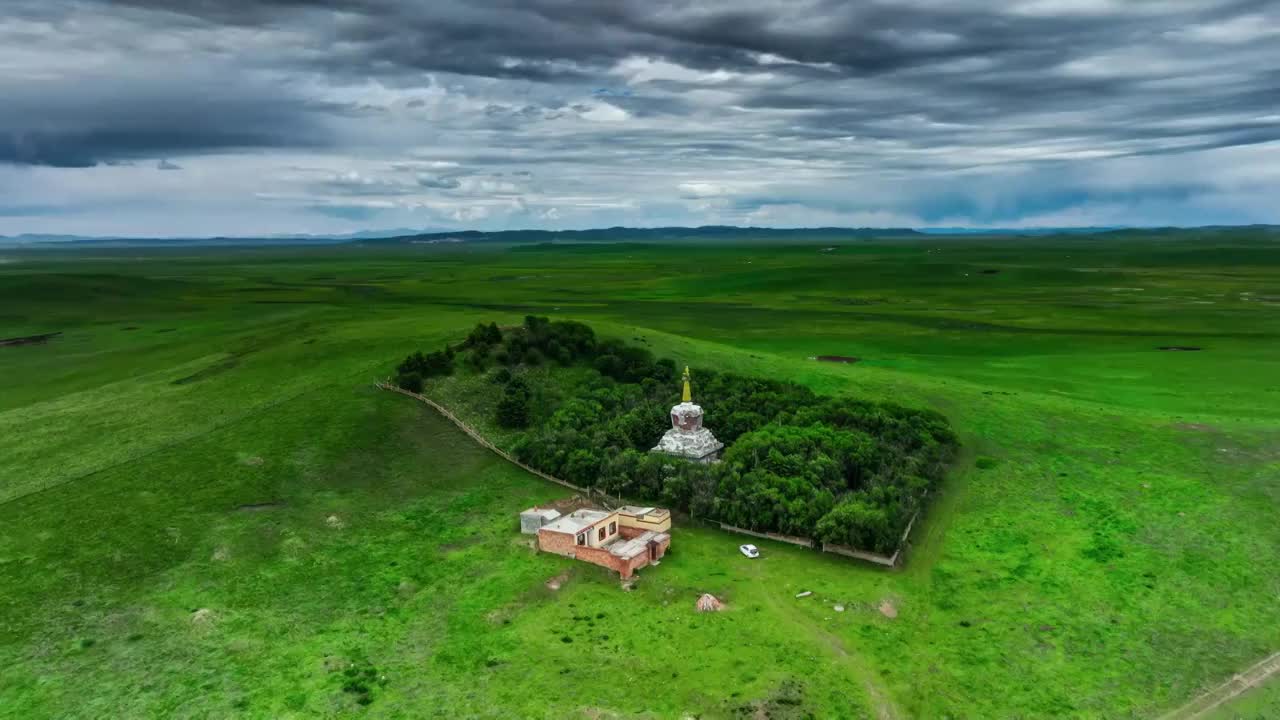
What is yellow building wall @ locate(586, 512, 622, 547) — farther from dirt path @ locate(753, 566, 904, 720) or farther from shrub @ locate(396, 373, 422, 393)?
shrub @ locate(396, 373, 422, 393)

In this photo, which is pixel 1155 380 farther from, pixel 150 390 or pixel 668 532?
pixel 150 390

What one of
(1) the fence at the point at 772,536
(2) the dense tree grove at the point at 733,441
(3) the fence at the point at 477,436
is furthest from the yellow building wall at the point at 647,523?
(3) the fence at the point at 477,436

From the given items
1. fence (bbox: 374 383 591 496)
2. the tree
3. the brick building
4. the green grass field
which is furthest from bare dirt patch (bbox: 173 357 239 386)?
the brick building

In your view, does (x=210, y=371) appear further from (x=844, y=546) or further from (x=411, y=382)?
(x=844, y=546)

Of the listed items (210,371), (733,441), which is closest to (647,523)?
(733,441)

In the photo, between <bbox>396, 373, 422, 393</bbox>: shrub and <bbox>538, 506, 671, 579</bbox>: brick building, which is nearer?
<bbox>538, 506, 671, 579</bbox>: brick building
